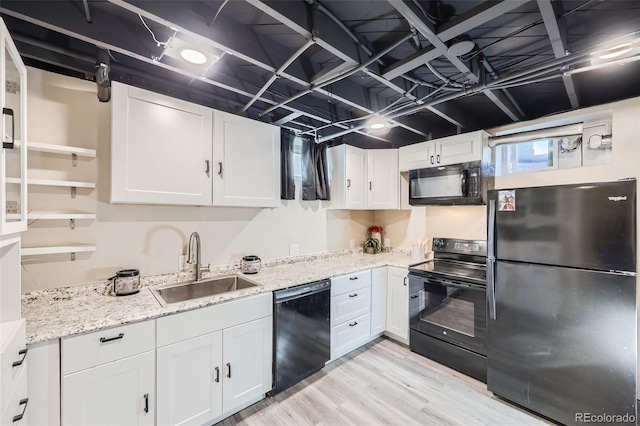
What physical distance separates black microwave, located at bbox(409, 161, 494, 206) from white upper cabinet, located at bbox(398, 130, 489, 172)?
2.7 inches

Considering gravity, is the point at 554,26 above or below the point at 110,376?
above

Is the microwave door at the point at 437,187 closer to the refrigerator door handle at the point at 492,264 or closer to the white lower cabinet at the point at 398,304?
the refrigerator door handle at the point at 492,264

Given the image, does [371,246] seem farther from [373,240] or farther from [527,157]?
[527,157]

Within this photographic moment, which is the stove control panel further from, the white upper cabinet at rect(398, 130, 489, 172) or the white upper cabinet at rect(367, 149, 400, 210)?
the white upper cabinet at rect(398, 130, 489, 172)

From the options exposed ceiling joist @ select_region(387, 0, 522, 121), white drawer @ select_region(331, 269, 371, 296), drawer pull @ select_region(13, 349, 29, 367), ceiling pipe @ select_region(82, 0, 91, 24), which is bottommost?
white drawer @ select_region(331, 269, 371, 296)

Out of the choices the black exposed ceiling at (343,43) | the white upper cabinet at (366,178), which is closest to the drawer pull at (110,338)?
Result: the black exposed ceiling at (343,43)

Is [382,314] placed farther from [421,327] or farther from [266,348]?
[266,348]

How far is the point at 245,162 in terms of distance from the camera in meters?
2.29

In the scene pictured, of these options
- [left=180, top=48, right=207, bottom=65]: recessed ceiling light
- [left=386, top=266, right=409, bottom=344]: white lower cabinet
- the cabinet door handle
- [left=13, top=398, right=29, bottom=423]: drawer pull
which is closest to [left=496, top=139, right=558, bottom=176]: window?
[left=386, top=266, right=409, bottom=344]: white lower cabinet

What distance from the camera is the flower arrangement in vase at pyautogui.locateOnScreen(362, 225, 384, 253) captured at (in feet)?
12.3

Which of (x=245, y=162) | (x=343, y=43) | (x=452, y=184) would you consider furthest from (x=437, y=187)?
(x=245, y=162)

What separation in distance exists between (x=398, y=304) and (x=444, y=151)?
6.03 feet

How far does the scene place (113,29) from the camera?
4.78 ft

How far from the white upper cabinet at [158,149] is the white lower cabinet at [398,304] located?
2185 millimetres
